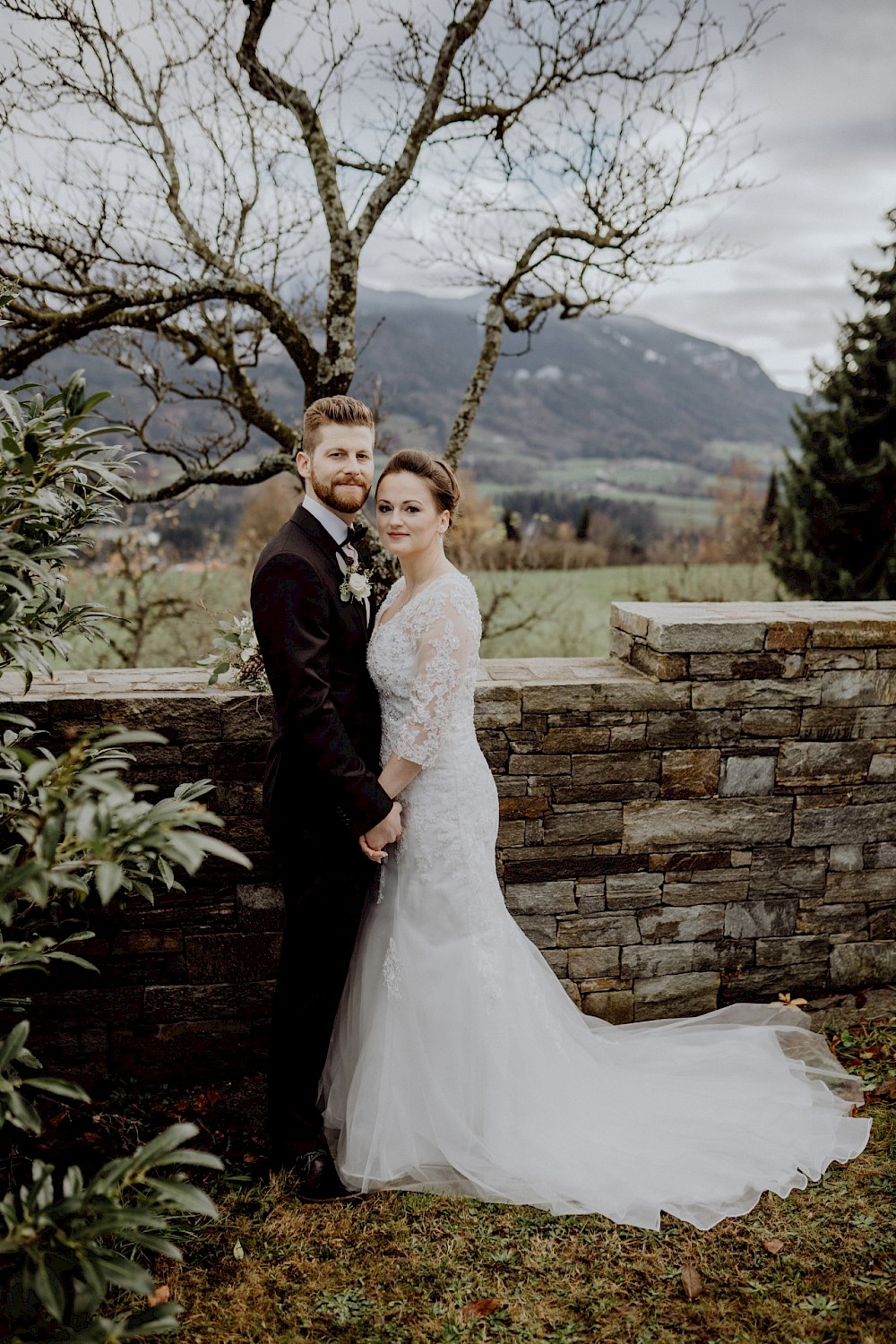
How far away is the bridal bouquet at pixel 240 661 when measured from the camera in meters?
3.01

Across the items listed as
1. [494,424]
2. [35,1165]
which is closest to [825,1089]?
[35,1165]

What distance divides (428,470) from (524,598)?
8177mm

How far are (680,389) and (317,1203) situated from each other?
48997 millimetres

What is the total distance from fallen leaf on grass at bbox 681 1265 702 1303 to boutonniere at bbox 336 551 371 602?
2026 mm

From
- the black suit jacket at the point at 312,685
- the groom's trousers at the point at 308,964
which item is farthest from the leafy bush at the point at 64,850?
the groom's trousers at the point at 308,964

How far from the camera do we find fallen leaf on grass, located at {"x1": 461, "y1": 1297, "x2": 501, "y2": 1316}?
224 centimetres

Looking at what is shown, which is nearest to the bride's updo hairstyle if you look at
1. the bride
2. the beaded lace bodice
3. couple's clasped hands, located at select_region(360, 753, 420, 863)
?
the bride

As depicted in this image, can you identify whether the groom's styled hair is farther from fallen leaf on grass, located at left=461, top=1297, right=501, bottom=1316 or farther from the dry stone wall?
fallen leaf on grass, located at left=461, top=1297, right=501, bottom=1316

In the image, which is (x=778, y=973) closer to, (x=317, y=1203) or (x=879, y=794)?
(x=879, y=794)

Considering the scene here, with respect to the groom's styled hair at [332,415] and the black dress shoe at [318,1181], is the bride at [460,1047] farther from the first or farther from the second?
the groom's styled hair at [332,415]

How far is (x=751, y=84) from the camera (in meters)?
5.39

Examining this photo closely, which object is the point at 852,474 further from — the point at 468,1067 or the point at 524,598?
the point at 468,1067

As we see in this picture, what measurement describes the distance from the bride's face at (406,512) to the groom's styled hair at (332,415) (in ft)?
0.60

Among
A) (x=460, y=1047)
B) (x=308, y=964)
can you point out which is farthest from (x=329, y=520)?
(x=460, y=1047)
